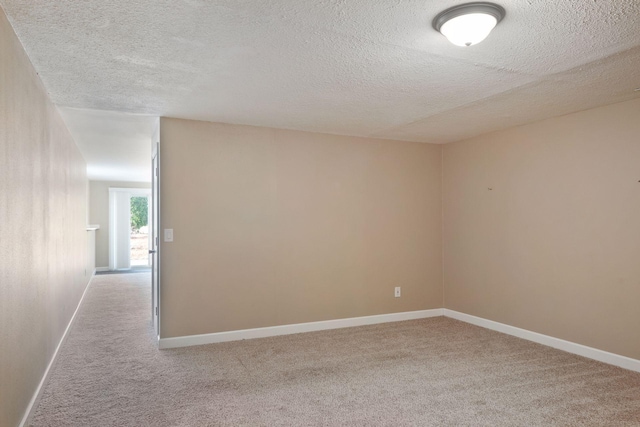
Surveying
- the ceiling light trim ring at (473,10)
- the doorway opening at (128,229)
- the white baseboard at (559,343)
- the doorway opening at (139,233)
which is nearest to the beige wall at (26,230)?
the ceiling light trim ring at (473,10)

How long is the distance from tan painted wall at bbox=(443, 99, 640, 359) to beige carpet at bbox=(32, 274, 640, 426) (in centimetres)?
36

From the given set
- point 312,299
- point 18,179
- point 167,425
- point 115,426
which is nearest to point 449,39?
point 18,179

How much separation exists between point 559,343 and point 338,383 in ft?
7.45

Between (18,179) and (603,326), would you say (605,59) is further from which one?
(18,179)

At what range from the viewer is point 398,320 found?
201 inches

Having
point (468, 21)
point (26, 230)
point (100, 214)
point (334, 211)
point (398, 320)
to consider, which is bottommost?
point (398, 320)

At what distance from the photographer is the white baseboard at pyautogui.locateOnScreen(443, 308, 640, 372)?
11.2ft

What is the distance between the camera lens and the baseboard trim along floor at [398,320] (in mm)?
3579

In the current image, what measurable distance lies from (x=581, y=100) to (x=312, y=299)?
10.5ft

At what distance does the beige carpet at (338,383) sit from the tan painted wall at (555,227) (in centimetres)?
36

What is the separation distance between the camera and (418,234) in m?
5.30

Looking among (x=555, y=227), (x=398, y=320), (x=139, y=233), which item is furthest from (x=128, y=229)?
(x=555, y=227)

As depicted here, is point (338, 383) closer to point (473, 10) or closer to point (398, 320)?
point (398, 320)

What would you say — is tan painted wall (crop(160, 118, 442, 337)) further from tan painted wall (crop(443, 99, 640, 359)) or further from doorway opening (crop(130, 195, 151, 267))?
doorway opening (crop(130, 195, 151, 267))
